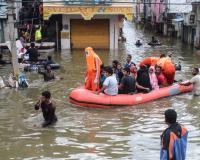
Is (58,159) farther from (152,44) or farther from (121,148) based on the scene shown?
(152,44)

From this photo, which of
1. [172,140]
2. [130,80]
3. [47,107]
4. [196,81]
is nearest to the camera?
[172,140]

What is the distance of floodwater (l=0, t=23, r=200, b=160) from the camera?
9.84 metres

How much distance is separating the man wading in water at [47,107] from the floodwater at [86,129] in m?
0.22

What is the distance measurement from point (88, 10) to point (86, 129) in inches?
739

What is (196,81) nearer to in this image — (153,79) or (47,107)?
(153,79)

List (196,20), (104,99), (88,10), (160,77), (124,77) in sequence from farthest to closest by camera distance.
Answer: (196,20), (88,10), (160,77), (124,77), (104,99)

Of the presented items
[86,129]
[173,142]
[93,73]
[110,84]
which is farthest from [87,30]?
[173,142]

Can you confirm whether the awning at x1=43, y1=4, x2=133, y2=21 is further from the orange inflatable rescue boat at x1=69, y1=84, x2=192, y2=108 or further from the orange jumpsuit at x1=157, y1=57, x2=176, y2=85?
the orange inflatable rescue boat at x1=69, y1=84, x2=192, y2=108

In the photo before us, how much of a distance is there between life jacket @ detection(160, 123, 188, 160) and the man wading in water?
16.8 ft

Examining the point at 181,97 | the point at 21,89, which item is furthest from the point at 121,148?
the point at 21,89

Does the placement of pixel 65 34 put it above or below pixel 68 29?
below

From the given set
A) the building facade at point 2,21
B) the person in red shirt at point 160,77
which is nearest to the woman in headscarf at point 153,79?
the person in red shirt at point 160,77

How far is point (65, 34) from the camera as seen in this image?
31750mm

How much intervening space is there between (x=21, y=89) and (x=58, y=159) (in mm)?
8035
